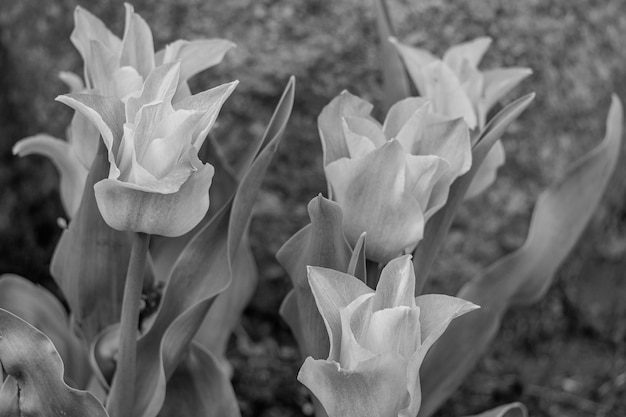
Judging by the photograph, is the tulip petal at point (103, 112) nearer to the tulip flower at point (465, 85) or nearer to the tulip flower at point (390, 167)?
the tulip flower at point (390, 167)

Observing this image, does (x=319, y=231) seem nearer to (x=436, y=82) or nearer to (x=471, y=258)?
(x=436, y=82)

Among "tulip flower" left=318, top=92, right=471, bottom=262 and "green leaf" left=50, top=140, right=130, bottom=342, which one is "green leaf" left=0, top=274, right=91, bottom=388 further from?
"tulip flower" left=318, top=92, right=471, bottom=262

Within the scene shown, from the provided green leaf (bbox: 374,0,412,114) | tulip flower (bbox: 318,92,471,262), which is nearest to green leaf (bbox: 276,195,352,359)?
tulip flower (bbox: 318,92,471,262)

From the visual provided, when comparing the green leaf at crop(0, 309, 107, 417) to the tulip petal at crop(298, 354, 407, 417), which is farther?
the green leaf at crop(0, 309, 107, 417)

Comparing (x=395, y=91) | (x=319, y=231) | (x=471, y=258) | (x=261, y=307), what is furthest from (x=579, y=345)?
(x=319, y=231)

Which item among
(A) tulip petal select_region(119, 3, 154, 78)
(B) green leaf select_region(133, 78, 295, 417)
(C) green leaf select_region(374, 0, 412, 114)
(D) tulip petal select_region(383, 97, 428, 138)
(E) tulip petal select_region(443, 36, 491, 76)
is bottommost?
(B) green leaf select_region(133, 78, 295, 417)

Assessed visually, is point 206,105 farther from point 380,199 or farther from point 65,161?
point 65,161
